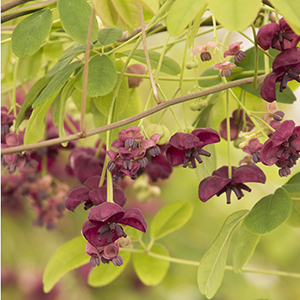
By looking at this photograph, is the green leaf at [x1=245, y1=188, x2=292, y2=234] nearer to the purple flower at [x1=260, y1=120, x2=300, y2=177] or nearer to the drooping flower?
the purple flower at [x1=260, y1=120, x2=300, y2=177]

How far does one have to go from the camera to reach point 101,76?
50 centimetres

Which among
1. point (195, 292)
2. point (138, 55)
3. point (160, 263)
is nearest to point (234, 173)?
point (138, 55)

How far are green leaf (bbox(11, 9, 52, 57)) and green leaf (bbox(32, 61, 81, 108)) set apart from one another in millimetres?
55

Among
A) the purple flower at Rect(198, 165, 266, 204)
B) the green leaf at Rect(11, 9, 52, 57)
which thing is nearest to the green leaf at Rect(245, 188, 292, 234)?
the purple flower at Rect(198, 165, 266, 204)

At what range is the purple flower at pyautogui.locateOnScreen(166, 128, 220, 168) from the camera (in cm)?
44

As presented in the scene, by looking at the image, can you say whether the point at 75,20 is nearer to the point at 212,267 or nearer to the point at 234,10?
the point at 234,10

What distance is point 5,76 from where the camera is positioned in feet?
2.62

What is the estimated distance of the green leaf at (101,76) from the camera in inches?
19.2

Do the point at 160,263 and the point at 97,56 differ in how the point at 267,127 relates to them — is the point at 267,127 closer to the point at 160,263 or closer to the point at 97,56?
the point at 97,56

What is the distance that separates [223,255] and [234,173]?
0.11 meters

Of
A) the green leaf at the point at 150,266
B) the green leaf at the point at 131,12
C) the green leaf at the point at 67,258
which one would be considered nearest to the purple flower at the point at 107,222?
the green leaf at the point at 131,12

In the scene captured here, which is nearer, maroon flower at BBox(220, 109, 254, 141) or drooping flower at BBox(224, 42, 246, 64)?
drooping flower at BBox(224, 42, 246, 64)

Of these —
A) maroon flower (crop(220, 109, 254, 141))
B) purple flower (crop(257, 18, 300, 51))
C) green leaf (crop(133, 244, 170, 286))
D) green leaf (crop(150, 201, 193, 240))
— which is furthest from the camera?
green leaf (crop(133, 244, 170, 286))

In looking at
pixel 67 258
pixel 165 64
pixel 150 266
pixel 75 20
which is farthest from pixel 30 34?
pixel 150 266
